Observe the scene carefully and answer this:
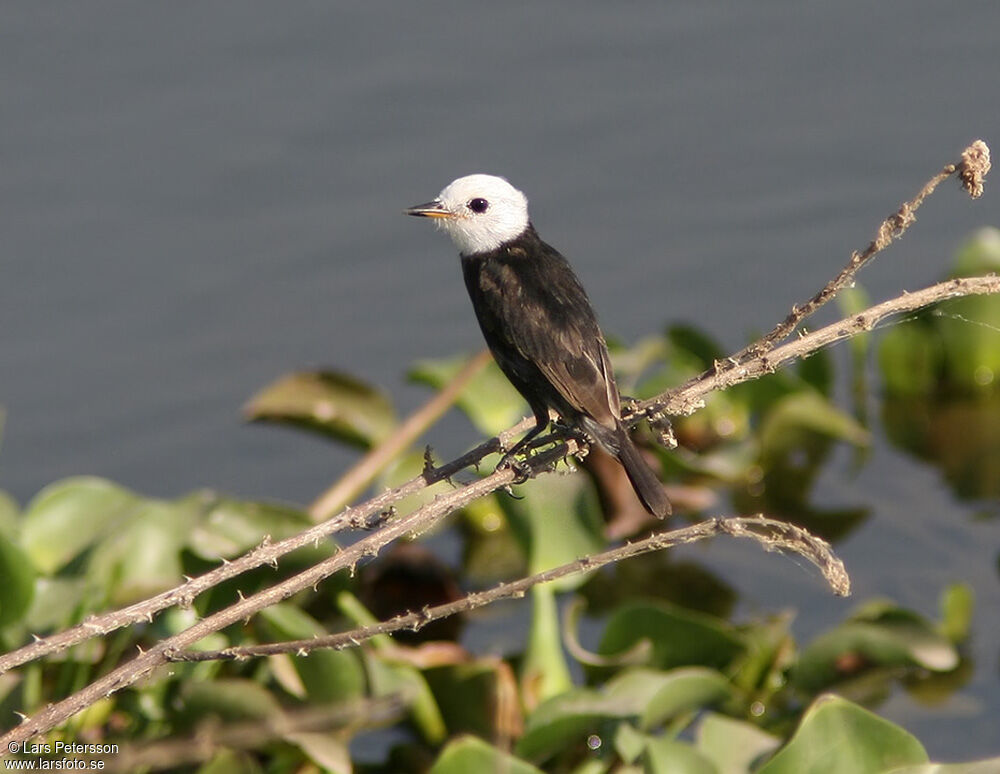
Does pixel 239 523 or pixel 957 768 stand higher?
pixel 239 523

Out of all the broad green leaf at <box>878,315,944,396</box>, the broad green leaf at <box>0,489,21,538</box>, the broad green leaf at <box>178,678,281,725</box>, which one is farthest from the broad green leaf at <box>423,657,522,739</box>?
the broad green leaf at <box>878,315,944,396</box>

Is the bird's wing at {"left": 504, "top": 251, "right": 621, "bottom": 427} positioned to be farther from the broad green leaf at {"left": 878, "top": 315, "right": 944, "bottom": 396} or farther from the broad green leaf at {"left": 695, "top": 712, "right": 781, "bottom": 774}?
the broad green leaf at {"left": 878, "top": 315, "right": 944, "bottom": 396}

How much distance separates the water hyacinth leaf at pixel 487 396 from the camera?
7.36 metres

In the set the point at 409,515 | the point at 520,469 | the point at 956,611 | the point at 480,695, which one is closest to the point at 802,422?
the point at 956,611

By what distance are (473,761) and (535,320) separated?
146 cm

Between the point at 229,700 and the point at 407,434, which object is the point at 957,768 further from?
the point at 407,434

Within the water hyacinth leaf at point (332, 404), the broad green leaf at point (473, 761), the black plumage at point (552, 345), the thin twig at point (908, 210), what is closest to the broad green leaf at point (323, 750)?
the broad green leaf at point (473, 761)

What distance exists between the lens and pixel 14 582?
18.3ft

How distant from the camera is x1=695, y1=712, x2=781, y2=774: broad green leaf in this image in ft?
17.9

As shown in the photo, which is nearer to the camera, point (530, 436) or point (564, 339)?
point (564, 339)

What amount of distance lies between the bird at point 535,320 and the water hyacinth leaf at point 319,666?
0.97m

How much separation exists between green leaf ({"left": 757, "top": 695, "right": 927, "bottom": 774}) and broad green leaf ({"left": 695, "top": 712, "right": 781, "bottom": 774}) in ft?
2.36

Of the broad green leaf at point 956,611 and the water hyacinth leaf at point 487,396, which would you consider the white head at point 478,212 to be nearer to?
the water hyacinth leaf at point 487,396

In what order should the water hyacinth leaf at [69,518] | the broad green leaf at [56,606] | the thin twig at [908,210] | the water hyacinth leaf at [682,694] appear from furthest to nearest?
1. the water hyacinth leaf at [69,518]
2. the broad green leaf at [56,606]
3. the water hyacinth leaf at [682,694]
4. the thin twig at [908,210]
